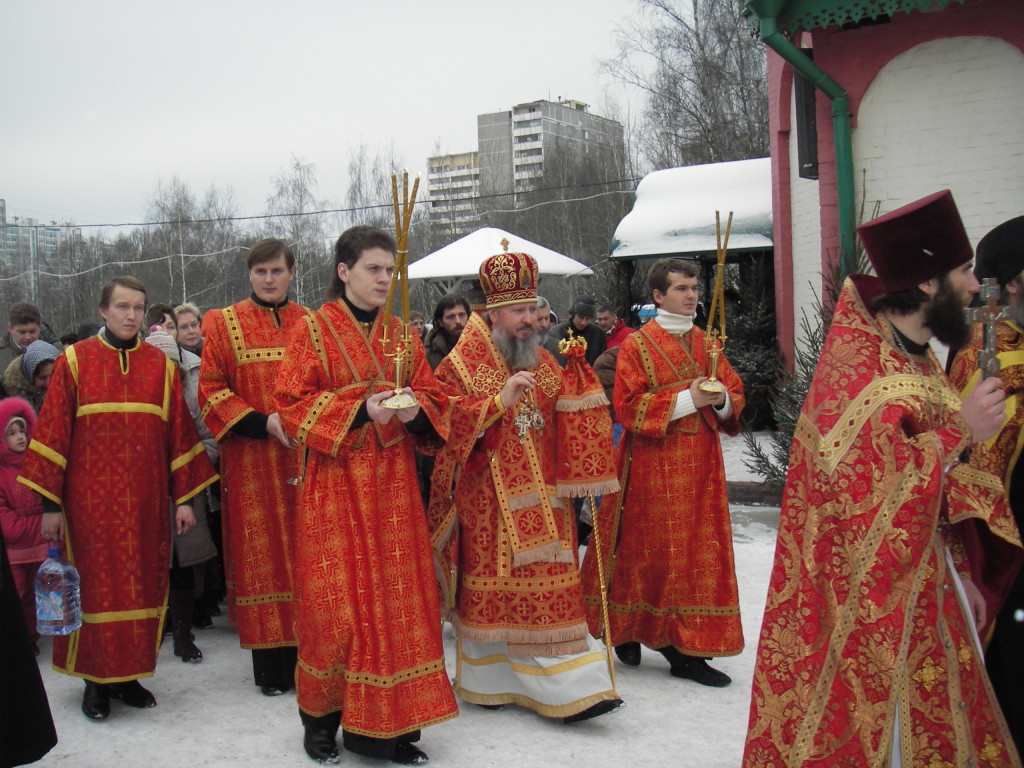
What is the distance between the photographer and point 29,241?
37.8 metres

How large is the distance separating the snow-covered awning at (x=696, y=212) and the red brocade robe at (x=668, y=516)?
8.70m

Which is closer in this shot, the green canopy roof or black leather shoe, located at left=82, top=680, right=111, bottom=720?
black leather shoe, located at left=82, top=680, right=111, bottom=720

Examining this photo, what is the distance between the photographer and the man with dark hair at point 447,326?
6.57 metres

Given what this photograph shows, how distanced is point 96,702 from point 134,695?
0.18 meters

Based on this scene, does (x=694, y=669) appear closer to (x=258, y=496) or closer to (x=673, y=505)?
(x=673, y=505)

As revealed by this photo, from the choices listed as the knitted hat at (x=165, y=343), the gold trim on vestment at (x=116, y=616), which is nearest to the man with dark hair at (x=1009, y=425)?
the gold trim on vestment at (x=116, y=616)

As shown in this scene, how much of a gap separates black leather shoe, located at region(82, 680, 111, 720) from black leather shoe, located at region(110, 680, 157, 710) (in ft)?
0.27

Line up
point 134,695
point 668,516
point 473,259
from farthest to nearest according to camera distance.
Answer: point 473,259, point 668,516, point 134,695

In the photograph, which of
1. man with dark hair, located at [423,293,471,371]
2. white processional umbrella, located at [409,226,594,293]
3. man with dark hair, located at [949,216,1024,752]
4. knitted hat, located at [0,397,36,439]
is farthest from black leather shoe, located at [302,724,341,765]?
white processional umbrella, located at [409,226,594,293]

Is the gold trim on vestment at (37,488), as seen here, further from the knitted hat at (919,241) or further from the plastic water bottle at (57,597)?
the knitted hat at (919,241)

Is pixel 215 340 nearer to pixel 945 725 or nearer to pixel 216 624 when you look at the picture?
pixel 216 624

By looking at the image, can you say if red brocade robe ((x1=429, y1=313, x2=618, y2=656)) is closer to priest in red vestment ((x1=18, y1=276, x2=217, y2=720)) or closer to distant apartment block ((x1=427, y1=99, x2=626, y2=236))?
priest in red vestment ((x1=18, y1=276, x2=217, y2=720))

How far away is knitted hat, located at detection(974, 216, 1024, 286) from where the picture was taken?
3109 millimetres

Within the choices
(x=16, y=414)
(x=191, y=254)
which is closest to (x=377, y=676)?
(x=16, y=414)
